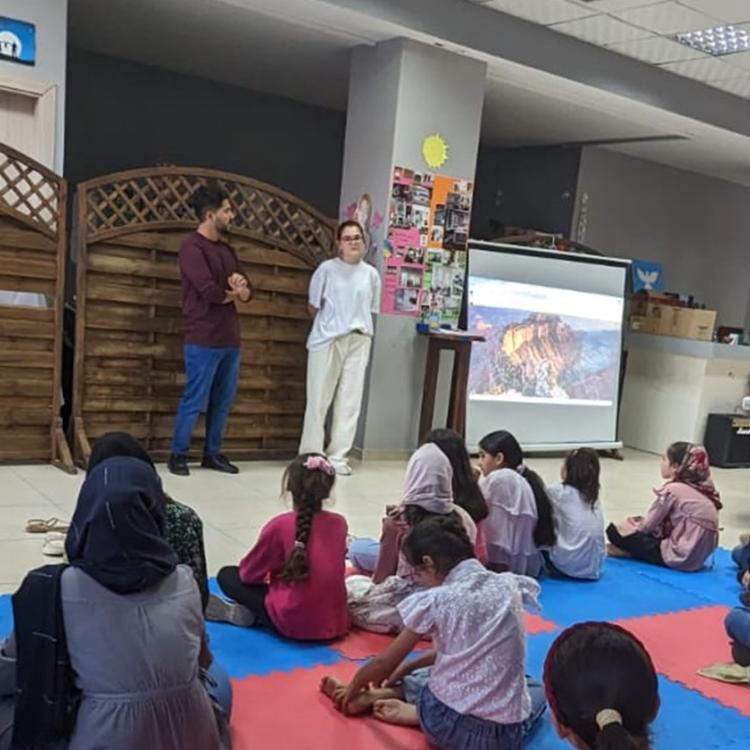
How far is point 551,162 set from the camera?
922cm

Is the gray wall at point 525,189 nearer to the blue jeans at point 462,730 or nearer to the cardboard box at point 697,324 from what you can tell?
the cardboard box at point 697,324

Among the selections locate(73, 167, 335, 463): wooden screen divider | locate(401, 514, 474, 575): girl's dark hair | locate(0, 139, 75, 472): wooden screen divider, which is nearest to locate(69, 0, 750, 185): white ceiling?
locate(73, 167, 335, 463): wooden screen divider

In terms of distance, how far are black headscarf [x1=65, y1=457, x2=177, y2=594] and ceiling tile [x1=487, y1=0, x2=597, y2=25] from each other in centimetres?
460

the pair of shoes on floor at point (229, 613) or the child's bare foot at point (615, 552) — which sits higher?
the pair of shoes on floor at point (229, 613)

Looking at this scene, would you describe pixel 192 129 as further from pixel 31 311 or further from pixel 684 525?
pixel 684 525

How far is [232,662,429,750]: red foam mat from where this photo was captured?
7.77 ft

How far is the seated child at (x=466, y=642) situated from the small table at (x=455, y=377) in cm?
358

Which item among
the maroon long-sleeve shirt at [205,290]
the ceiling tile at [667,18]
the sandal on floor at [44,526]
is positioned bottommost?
the sandal on floor at [44,526]

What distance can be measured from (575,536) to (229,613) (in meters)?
1.70

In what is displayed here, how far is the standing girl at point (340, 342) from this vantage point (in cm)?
548

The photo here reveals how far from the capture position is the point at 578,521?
13.1ft

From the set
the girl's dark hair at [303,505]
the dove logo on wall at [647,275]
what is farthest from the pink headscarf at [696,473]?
the dove logo on wall at [647,275]

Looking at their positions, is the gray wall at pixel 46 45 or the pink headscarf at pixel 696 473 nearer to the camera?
the pink headscarf at pixel 696 473

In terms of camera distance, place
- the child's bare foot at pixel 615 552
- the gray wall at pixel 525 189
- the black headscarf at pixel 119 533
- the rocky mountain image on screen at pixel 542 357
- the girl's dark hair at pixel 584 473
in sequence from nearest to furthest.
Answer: the black headscarf at pixel 119 533
the girl's dark hair at pixel 584 473
the child's bare foot at pixel 615 552
the rocky mountain image on screen at pixel 542 357
the gray wall at pixel 525 189
